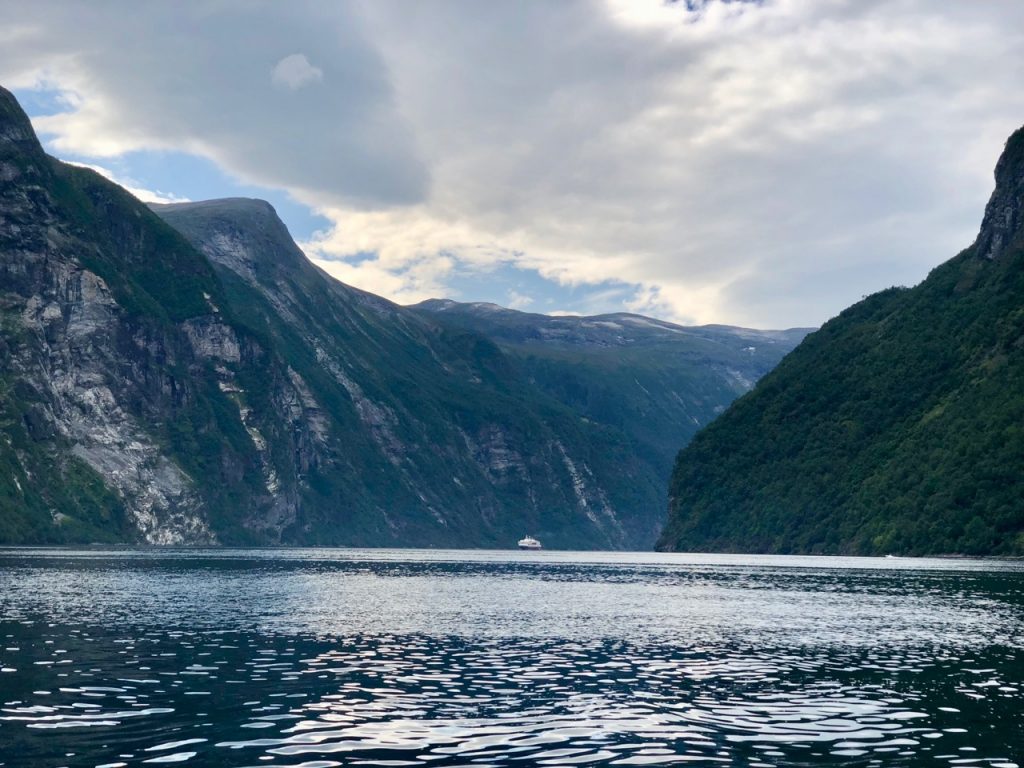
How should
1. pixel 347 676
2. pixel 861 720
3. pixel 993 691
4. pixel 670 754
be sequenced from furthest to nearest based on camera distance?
pixel 347 676 < pixel 993 691 < pixel 861 720 < pixel 670 754

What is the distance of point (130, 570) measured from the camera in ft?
493

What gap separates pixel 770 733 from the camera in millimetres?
34344

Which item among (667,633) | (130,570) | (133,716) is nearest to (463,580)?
(130,570)

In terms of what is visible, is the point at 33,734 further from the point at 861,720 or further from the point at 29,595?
the point at 29,595

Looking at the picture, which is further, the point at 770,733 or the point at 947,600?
the point at 947,600

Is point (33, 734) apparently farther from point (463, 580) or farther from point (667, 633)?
point (463, 580)

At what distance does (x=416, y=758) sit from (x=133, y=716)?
39.1 ft

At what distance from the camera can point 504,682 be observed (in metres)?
45.4

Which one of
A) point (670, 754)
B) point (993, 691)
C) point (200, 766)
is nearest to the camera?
point (200, 766)

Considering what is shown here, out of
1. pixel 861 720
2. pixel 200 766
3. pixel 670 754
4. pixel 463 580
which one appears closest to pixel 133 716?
pixel 200 766

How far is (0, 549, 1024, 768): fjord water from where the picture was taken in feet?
103

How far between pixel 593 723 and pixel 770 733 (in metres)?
5.79

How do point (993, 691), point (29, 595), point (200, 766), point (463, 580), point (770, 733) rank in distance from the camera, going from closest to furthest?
point (200, 766) < point (770, 733) < point (993, 691) < point (29, 595) < point (463, 580)

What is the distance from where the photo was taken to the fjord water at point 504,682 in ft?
103
